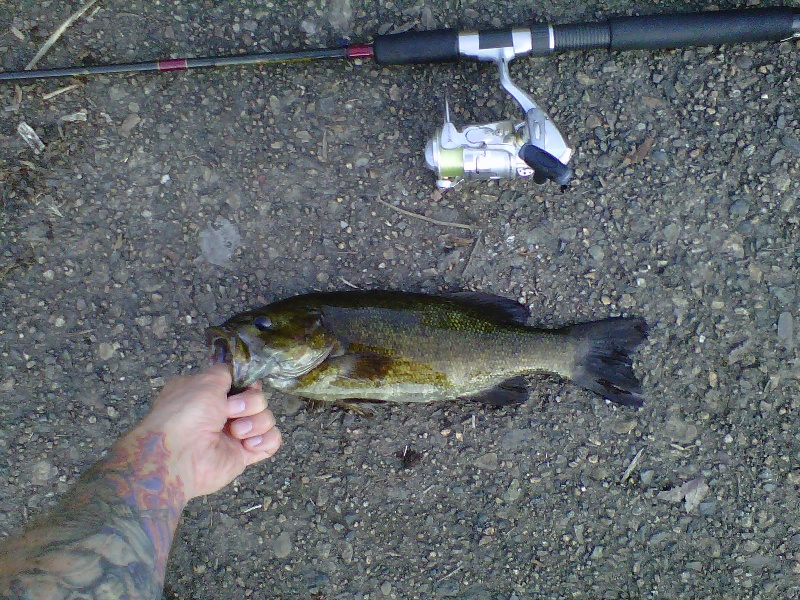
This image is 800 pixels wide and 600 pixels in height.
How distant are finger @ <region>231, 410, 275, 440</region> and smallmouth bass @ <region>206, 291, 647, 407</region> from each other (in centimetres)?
19

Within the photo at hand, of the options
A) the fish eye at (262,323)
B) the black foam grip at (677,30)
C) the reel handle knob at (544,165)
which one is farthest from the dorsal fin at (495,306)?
the black foam grip at (677,30)

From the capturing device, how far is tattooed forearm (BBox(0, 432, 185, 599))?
213 centimetres

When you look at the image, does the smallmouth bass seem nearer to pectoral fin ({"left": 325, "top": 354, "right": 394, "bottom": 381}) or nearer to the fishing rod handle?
pectoral fin ({"left": 325, "top": 354, "right": 394, "bottom": 381})

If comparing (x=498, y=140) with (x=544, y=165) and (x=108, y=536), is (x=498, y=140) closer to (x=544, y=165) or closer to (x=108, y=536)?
(x=544, y=165)

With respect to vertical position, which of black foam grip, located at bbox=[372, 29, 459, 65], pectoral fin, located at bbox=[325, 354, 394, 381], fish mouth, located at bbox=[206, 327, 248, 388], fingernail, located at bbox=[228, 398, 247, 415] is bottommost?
pectoral fin, located at bbox=[325, 354, 394, 381]

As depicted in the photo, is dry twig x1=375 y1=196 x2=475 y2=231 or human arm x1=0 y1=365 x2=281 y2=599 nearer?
human arm x1=0 y1=365 x2=281 y2=599

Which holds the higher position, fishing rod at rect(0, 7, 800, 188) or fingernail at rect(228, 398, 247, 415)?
fishing rod at rect(0, 7, 800, 188)

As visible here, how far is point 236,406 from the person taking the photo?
266cm

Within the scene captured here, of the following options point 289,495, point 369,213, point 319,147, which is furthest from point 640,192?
point 289,495

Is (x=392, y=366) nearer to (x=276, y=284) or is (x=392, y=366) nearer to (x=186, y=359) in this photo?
(x=276, y=284)

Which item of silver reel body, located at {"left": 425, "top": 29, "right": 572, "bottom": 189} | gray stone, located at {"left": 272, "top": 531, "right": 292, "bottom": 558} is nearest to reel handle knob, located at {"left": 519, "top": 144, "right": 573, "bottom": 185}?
silver reel body, located at {"left": 425, "top": 29, "right": 572, "bottom": 189}

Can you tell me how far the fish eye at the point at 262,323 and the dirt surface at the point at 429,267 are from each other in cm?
63

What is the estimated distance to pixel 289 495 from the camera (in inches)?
138

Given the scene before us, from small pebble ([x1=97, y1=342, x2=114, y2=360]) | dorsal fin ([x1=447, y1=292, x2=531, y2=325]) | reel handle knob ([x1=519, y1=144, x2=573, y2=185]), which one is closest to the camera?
reel handle knob ([x1=519, y1=144, x2=573, y2=185])
